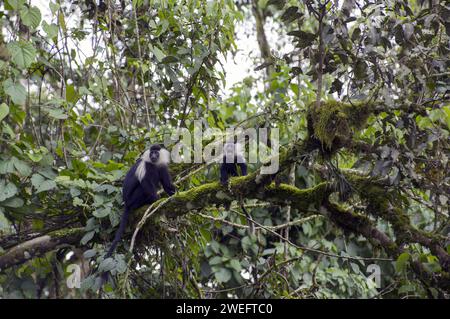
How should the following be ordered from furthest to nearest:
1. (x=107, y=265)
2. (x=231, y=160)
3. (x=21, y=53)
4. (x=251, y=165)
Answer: (x=251, y=165) → (x=231, y=160) → (x=21, y=53) → (x=107, y=265)

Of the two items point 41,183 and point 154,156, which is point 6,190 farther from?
point 154,156

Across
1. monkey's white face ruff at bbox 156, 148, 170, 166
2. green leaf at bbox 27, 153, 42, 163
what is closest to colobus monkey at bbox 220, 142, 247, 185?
monkey's white face ruff at bbox 156, 148, 170, 166

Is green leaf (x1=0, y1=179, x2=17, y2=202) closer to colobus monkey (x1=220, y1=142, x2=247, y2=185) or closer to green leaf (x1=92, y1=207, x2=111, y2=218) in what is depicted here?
green leaf (x1=92, y1=207, x2=111, y2=218)

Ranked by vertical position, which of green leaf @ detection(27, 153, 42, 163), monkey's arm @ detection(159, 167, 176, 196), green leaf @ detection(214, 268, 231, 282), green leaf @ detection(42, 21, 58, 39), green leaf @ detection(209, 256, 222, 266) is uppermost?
green leaf @ detection(42, 21, 58, 39)

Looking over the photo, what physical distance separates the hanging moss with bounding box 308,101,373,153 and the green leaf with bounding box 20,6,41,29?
211 centimetres

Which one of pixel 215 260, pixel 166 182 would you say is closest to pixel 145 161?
pixel 166 182

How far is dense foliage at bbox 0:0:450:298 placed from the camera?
3.50 m

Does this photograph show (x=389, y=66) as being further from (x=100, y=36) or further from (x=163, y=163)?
(x=100, y=36)

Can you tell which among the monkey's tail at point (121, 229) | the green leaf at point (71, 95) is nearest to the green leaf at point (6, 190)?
the monkey's tail at point (121, 229)

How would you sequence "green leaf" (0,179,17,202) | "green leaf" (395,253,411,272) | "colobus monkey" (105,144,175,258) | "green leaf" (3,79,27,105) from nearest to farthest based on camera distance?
"green leaf" (395,253,411,272), "green leaf" (3,79,27,105), "green leaf" (0,179,17,202), "colobus monkey" (105,144,175,258)

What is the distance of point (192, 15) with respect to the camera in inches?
200

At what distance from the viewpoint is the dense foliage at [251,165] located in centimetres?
350

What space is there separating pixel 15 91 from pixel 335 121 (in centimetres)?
241

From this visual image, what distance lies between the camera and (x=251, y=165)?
6.30 m
